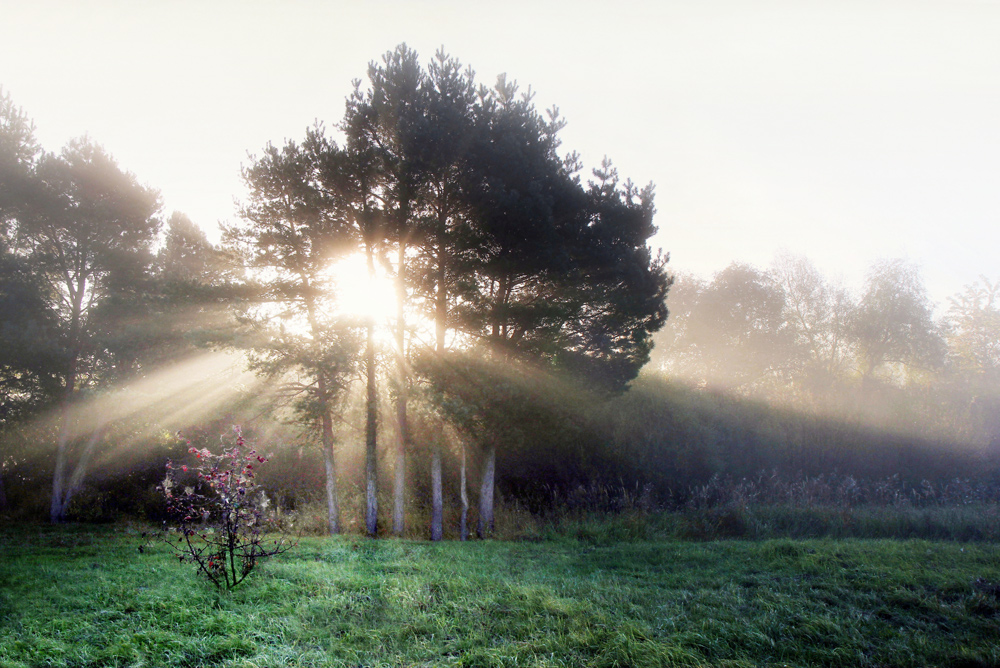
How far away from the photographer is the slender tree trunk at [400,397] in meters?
11.6

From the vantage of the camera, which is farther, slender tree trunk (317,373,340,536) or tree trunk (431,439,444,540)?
slender tree trunk (317,373,340,536)

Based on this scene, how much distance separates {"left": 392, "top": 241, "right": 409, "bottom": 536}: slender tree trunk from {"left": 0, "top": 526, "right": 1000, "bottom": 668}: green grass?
451 cm

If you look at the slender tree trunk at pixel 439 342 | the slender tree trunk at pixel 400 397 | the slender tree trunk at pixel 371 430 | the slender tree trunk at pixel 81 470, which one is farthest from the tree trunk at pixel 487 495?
the slender tree trunk at pixel 81 470

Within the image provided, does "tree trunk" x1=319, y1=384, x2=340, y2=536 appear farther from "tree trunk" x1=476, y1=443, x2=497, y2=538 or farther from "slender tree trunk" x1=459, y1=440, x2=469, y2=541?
"tree trunk" x1=476, y1=443, x2=497, y2=538

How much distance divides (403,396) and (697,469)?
9982 millimetres

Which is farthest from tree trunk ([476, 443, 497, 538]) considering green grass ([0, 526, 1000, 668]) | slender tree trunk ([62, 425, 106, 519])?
slender tree trunk ([62, 425, 106, 519])

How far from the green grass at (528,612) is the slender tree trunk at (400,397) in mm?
4514

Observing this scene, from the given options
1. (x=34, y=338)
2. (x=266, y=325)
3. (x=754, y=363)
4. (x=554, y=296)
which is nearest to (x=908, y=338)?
(x=754, y=363)

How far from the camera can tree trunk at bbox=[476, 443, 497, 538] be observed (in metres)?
12.0

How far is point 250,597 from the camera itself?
192 inches

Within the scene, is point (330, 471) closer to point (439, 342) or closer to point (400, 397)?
point (400, 397)

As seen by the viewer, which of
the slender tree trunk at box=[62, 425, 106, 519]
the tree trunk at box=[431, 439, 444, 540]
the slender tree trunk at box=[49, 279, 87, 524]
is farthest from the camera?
the slender tree trunk at box=[62, 425, 106, 519]

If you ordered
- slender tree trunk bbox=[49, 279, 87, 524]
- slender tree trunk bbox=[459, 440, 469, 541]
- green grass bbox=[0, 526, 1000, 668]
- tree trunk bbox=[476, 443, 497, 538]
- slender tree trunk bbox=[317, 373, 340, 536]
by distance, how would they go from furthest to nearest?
slender tree trunk bbox=[49, 279, 87, 524] → tree trunk bbox=[476, 443, 497, 538] → slender tree trunk bbox=[317, 373, 340, 536] → slender tree trunk bbox=[459, 440, 469, 541] → green grass bbox=[0, 526, 1000, 668]

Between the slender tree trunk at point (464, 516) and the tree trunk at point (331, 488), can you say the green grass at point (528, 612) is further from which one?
the tree trunk at point (331, 488)
